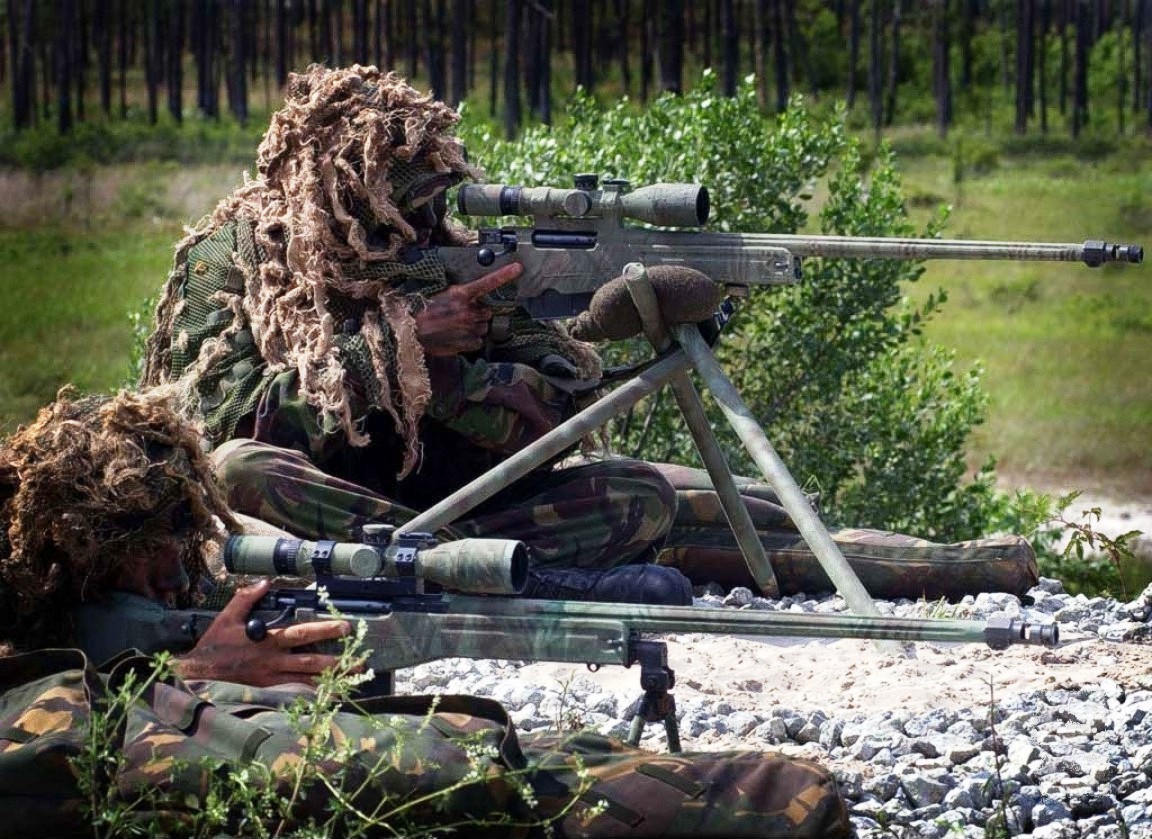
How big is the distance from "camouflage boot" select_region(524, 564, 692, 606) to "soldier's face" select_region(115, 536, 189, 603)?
3.73ft

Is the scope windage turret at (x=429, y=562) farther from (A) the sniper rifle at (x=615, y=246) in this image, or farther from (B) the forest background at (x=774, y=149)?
(B) the forest background at (x=774, y=149)

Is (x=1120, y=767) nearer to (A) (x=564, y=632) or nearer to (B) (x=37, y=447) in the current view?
(A) (x=564, y=632)

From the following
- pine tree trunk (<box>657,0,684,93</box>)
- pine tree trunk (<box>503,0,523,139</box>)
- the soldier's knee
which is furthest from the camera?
pine tree trunk (<box>657,0,684,93</box>)

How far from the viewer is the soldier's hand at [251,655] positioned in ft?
14.2

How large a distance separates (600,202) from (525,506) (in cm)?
95

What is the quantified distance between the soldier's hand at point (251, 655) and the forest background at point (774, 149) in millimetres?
4447

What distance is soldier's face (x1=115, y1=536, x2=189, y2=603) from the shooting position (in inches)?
181

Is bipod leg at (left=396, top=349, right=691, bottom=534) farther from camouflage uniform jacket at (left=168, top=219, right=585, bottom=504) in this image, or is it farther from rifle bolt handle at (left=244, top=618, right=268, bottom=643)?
rifle bolt handle at (left=244, top=618, right=268, bottom=643)

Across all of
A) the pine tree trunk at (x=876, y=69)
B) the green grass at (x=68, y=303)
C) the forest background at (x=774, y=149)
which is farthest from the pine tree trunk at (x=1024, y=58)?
the green grass at (x=68, y=303)

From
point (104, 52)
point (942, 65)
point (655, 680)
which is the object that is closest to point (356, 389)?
point (655, 680)

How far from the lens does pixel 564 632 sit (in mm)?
4172

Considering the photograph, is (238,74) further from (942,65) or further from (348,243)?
(348,243)

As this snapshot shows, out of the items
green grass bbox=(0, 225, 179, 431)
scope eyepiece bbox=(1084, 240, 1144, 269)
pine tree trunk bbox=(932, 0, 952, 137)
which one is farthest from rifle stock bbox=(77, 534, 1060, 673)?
pine tree trunk bbox=(932, 0, 952, 137)

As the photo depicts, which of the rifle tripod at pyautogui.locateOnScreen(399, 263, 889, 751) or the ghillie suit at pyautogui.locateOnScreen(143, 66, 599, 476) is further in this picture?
the ghillie suit at pyautogui.locateOnScreen(143, 66, 599, 476)
